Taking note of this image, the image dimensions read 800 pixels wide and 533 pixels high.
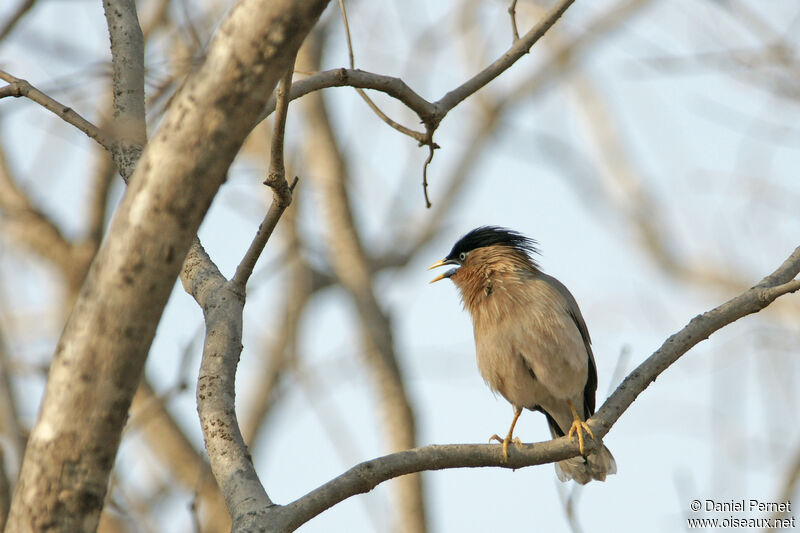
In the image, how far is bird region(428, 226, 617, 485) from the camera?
5.18 metres

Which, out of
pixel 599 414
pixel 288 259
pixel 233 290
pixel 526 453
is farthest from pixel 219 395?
pixel 288 259

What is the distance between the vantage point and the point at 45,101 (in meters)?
3.77

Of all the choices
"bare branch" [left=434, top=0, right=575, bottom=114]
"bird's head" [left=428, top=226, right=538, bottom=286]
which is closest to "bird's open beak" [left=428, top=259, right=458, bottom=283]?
"bird's head" [left=428, top=226, right=538, bottom=286]

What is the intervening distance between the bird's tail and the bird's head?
131 cm

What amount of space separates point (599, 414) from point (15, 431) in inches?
140

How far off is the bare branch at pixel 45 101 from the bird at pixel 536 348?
2576mm

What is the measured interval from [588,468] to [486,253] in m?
1.60

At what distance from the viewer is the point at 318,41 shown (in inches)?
430

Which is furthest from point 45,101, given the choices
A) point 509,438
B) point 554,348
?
point 554,348

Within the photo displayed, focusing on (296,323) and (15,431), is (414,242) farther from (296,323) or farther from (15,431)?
(15,431)

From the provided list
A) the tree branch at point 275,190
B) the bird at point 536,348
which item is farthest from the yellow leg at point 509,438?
the tree branch at point 275,190

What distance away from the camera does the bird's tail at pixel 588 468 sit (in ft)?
17.2

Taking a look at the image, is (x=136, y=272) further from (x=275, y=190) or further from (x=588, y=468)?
(x=588, y=468)

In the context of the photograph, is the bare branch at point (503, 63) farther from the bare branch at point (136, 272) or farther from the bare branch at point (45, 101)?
the bare branch at point (136, 272)
